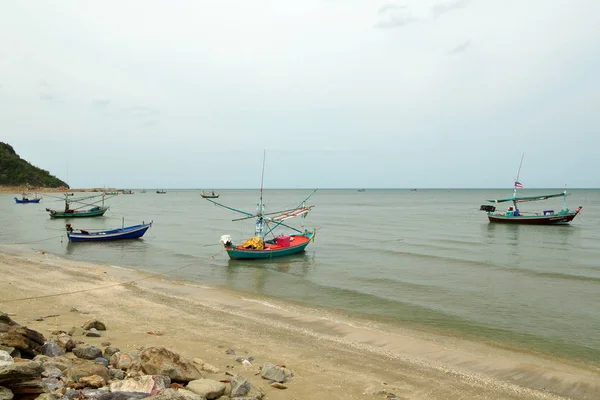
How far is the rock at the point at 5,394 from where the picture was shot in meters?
5.39

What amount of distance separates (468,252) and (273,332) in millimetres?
24202

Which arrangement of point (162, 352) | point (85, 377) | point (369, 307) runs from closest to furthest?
1. point (85, 377)
2. point (162, 352)
3. point (369, 307)

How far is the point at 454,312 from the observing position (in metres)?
16.6

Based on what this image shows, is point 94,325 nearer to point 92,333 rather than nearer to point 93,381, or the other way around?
point 92,333

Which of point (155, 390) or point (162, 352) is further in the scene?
point (162, 352)

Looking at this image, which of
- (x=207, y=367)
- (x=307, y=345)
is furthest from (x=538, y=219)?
(x=207, y=367)

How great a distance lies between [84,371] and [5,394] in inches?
72.1

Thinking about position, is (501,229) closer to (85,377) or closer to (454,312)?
(454,312)

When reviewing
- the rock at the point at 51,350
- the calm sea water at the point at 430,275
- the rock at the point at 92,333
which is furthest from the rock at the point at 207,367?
the calm sea water at the point at 430,275

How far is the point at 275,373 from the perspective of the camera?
875 centimetres

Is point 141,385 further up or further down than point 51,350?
further up

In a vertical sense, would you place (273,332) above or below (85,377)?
below

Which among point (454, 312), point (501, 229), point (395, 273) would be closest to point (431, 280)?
point (395, 273)

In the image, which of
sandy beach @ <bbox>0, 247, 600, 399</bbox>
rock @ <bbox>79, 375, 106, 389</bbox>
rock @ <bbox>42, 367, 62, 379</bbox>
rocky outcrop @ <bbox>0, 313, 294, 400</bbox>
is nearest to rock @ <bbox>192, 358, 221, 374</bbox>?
rocky outcrop @ <bbox>0, 313, 294, 400</bbox>
